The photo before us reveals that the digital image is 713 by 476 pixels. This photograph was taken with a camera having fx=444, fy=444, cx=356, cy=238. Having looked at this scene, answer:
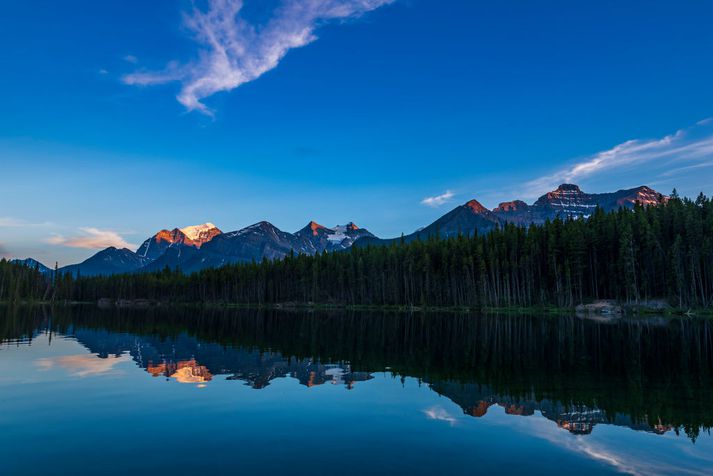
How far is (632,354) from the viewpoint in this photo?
33.9 metres

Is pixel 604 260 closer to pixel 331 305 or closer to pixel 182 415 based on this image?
pixel 331 305

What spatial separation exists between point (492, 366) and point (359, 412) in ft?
43.7

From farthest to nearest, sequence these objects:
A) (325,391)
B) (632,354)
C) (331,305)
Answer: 1. (331,305)
2. (632,354)
3. (325,391)

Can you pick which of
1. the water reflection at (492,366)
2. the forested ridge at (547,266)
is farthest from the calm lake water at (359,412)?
the forested ridge at (547,266)

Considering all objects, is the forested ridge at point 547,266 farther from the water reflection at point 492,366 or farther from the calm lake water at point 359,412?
the calm lake water at point 359,412

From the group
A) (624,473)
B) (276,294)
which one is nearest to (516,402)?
(624,473)

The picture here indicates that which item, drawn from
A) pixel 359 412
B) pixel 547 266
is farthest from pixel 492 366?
pixel 547 266

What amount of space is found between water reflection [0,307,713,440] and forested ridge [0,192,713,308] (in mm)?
51810

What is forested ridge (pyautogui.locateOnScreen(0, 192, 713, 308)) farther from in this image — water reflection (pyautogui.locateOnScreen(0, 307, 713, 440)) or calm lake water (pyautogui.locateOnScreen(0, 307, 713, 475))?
calm lake water (pyautogui.locateOnScreen(0, 307, 713, 475))

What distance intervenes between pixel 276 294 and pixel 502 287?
91388mm

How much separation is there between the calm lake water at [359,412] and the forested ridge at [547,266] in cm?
7136

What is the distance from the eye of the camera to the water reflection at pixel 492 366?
18.3 meters

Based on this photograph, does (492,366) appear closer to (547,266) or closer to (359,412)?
(359,412)

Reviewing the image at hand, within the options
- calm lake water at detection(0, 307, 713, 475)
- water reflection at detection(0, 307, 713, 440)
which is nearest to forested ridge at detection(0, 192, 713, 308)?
water reflection at detection(0, 307, 713, 440)
